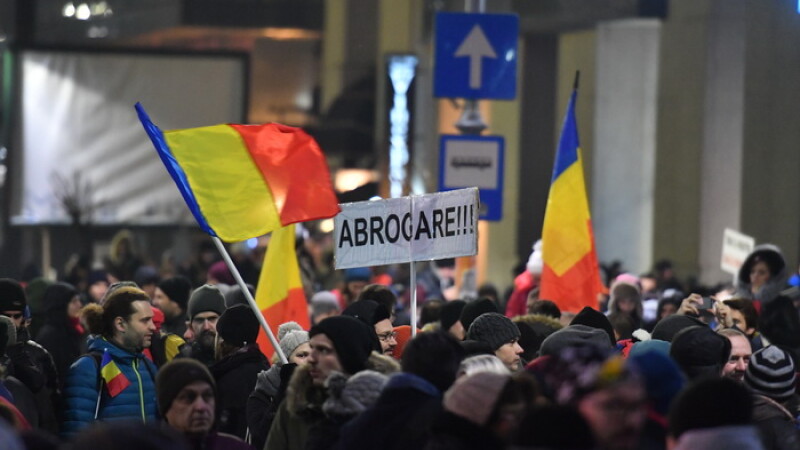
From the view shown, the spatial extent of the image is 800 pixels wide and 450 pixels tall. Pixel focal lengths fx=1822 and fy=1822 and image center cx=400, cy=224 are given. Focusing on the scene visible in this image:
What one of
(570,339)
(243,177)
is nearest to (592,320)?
(570,339)

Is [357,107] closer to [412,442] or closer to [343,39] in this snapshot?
[343,39]

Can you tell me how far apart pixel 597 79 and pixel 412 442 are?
23.4m

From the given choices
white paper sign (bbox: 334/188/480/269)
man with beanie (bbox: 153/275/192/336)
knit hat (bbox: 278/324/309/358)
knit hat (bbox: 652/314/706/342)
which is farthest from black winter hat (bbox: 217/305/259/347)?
man with beanie (bbox: 153/275/192/336)

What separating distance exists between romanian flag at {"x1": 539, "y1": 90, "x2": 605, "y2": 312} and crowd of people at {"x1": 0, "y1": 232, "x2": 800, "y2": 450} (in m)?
0.77

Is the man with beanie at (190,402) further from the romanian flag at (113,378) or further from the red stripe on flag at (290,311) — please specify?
the red stripe on flag at (290,311)

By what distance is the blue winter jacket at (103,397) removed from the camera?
8.85 m

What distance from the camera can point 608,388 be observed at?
199 inches

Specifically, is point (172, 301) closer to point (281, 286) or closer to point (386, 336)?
point (281, 286)

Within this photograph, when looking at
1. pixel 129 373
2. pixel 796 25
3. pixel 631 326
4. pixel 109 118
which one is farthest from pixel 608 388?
pixel 109 118

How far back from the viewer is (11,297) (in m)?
10.0

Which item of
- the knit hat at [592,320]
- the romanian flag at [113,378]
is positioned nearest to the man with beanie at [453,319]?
the knit hat at [592,320]

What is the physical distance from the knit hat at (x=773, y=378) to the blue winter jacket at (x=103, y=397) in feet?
9.46

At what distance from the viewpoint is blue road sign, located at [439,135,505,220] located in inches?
620

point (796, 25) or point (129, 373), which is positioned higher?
point (796, 25)
